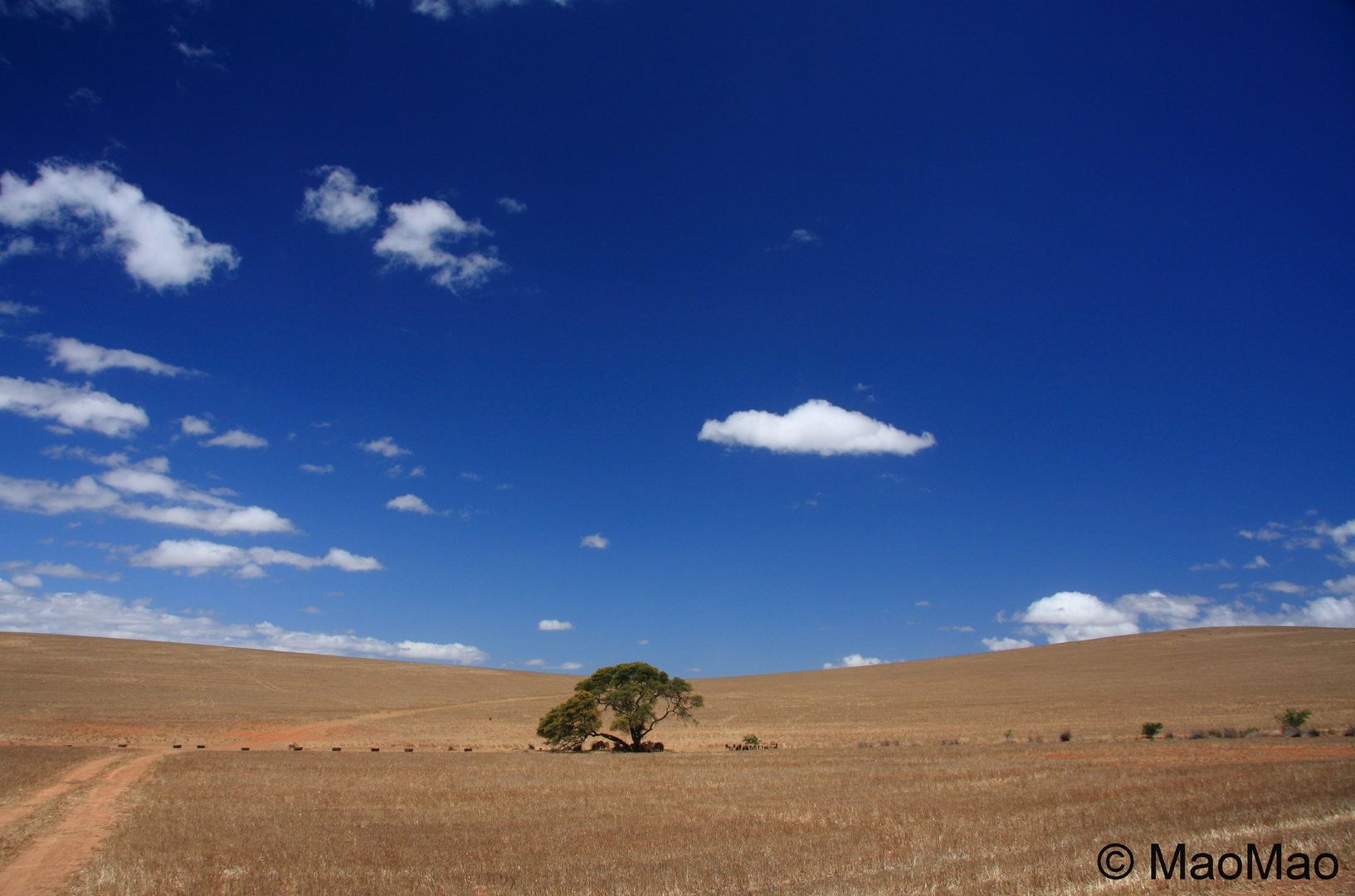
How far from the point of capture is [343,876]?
12.6 meters

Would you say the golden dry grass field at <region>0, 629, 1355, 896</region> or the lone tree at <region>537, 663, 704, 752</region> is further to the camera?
the lone tree at <region>537, 663, 704, 752</region>

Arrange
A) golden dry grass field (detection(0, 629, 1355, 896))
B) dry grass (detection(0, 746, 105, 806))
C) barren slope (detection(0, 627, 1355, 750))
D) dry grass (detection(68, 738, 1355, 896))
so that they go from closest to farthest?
dry grass (detection(68, 738, 1355, 896))
golden dry grass field (detection(0, 629, 1355, 896))
dry grass (detection(0, 746, 105, 806))
barren slope (detection(0, 627, 1355, 750))

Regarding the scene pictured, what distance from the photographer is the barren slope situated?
50.8 metres

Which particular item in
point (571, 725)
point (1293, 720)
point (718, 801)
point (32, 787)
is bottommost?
point (571, 725)

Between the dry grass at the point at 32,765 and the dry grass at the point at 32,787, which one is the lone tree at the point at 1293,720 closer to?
the dry grass at the point at 32,787

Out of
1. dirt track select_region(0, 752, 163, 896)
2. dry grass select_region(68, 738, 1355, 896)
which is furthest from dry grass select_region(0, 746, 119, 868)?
dry grass select_region(68, 738, 1355, 896)

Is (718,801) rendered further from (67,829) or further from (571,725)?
(571,725)

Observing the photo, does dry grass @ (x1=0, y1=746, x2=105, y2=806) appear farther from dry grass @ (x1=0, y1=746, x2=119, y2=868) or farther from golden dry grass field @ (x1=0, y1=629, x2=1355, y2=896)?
golden dry grass field @ (x1=0, y1=629, x2=1355, y2=896)

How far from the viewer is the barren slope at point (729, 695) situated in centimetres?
5075

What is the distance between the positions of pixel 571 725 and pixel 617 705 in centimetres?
329

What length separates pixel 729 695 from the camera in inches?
3888

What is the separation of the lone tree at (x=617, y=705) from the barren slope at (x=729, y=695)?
481 cm

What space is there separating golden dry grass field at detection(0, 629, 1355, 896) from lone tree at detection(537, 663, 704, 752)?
8.63 feet

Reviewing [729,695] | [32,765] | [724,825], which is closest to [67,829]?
[724,825]
